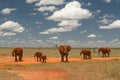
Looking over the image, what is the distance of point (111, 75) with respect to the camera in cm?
2000

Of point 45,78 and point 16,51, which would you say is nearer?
point 45,78

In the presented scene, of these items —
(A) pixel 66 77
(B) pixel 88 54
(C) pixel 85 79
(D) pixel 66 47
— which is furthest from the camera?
(B) pixel 88 54

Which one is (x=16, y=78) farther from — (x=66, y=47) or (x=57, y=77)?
(x=66, y=47)

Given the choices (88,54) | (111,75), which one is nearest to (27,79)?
(111,75)

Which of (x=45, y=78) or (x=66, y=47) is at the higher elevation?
(x=66, y=47)

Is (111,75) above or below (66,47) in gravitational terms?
below

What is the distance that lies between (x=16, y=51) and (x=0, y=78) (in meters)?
19.1

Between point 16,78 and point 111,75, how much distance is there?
617cm

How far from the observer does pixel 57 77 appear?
784 inches

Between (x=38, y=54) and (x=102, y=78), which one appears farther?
(x=38, y=54)

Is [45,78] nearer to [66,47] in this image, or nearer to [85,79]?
[85,79]

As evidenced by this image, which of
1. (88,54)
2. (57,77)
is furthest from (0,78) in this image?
(88,54)

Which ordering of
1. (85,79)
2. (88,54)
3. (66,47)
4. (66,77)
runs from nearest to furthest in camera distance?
(85,79) < (66,77) < (66,47) < (88,54)

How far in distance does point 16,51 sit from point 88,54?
9.63 meters
